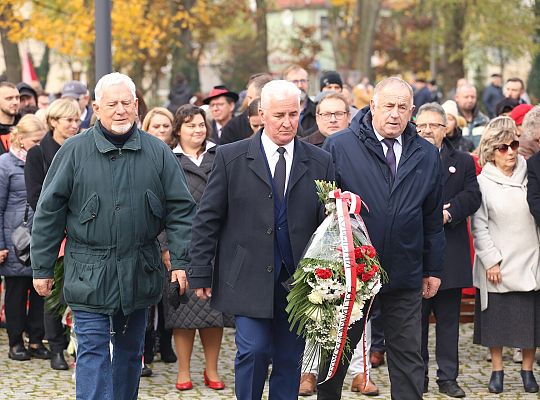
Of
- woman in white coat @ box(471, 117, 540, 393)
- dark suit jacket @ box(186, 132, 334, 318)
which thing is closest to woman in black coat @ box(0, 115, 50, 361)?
dark suit jacket @ box(186, 132, 334, 318)

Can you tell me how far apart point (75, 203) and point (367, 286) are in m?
1.81

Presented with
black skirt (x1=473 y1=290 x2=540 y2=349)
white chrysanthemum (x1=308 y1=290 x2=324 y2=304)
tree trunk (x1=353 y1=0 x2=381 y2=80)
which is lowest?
black skirt (x1=473 y1=290 x2=540 y2=349)

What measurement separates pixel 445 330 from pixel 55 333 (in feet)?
11.2

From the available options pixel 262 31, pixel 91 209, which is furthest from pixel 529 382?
pixel 262 31

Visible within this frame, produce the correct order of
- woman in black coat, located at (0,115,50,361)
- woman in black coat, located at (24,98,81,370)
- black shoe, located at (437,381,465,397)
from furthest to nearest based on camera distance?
woman in black coat, located at (0,115,50,361), woman in black coat, located at (24,98,81,370), black shoe, located at (437,381,465,397)

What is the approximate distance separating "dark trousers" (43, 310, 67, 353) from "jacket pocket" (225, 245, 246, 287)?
12.2ft

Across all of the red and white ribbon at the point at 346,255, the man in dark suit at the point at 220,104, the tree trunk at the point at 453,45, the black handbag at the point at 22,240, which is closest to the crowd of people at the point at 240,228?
the red and white ribbon at the point at 346,255

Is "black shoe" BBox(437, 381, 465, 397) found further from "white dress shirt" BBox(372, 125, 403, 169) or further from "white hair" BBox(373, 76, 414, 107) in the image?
"white hair" BBox(373, 76, 414, 107)

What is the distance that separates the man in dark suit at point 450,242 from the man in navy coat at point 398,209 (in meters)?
1.64

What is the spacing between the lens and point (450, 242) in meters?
9.71

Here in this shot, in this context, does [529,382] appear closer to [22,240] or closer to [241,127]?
[241,127]

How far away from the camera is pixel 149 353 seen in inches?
419

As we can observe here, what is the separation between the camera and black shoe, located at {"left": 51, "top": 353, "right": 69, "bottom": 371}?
1059 centimetres

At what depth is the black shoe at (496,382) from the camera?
9.66m
